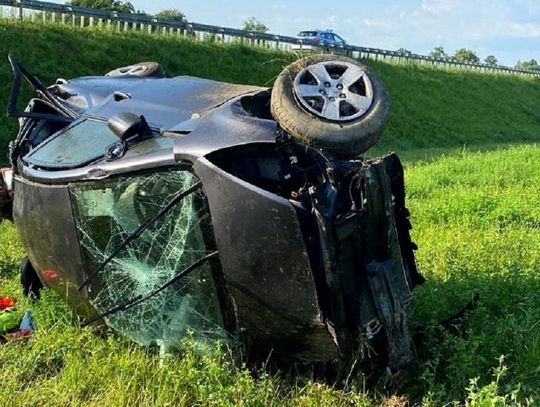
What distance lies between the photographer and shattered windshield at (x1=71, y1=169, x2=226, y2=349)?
10.6 feet

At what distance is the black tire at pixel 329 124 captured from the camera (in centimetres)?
315

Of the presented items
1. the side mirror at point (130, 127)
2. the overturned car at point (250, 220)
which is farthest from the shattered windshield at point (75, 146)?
the side mirror at point (130, 127)

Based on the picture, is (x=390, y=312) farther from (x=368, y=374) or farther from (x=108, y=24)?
(x=108, y=24)

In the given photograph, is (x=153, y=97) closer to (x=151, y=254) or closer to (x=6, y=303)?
(x=151, y=254)

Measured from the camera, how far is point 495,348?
12.7ft

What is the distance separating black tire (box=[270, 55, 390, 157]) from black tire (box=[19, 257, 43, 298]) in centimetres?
236

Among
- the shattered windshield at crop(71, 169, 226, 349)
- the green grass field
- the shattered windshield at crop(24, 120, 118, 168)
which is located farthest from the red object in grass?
the shattered windshield at crop(71, 169, 226, 349)

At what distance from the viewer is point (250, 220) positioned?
2982 mm

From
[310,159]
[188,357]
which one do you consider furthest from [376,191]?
[188,357]

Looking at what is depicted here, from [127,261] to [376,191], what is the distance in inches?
48.7

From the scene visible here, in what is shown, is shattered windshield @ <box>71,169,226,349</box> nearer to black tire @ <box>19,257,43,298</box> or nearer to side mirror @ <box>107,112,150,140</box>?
side mirror @ <box>107,112,150,140</box>

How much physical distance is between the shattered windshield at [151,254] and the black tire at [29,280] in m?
1.28

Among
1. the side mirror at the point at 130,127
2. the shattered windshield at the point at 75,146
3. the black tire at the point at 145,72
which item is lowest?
the shattered windshield at the point at 75,146

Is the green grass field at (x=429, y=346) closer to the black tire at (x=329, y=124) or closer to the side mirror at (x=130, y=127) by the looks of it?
the black tire at (x=329, y=124)
